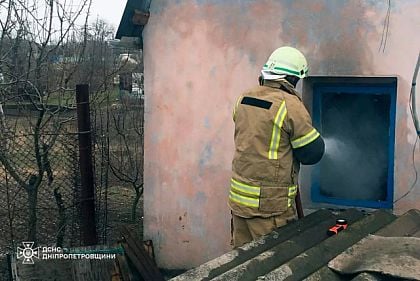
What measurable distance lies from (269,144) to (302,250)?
93 cm

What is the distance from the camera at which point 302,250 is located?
3207 millimetres

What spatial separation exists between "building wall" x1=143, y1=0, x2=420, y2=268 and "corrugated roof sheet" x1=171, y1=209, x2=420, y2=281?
110cm

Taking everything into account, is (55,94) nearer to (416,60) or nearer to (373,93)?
(373,93)

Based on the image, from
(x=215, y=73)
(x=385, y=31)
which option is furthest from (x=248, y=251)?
(x=215, y=73)

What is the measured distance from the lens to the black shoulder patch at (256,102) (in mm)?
3896

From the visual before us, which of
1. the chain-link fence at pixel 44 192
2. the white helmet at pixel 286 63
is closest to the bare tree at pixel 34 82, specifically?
the chain-link fence at pixel 44 192

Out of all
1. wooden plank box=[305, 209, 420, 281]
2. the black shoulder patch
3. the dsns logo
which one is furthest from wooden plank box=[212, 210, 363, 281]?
the dsns logo

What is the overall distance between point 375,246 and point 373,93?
2.26 metres

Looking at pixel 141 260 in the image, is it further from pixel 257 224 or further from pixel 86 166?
pixel 257 224

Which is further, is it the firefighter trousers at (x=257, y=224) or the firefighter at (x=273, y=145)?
the firefighter trousers at (x=257, y=224)

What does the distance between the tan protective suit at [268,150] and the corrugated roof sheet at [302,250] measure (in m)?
0.26

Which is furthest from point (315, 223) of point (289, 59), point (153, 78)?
point (153, 78)

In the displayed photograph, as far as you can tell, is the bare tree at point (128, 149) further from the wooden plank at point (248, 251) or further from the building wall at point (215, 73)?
the wooden plank at point (248, 251)

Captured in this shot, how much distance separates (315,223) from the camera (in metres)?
3.75
